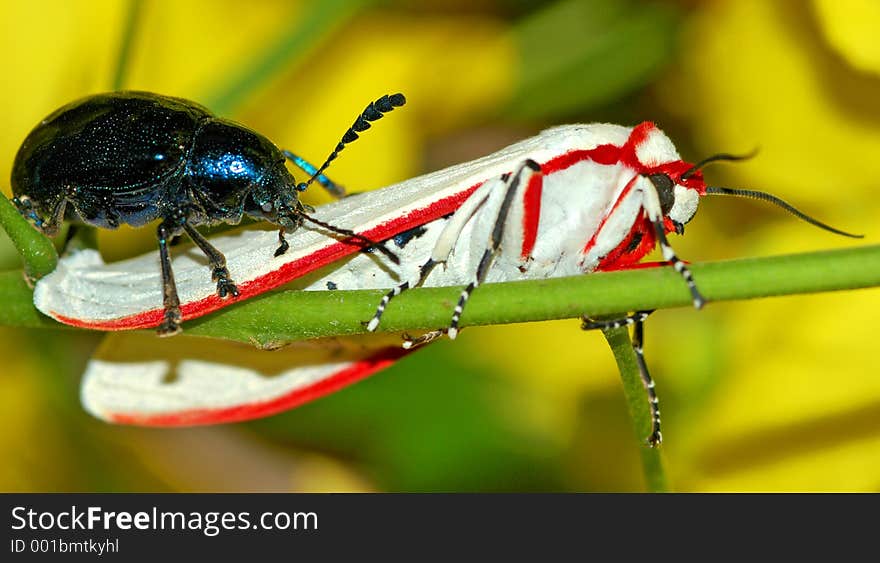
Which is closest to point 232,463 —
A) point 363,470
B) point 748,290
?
point 363,470

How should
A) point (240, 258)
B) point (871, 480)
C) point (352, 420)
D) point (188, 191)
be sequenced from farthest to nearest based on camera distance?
point (352, 420) → point (871, 480) → point (188, 191) → point (240, 258)

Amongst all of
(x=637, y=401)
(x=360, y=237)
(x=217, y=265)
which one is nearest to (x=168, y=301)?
(x=217, y=265)

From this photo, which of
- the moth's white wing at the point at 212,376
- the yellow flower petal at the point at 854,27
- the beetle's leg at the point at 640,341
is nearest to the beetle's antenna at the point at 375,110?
the moth's white wing at the point at 212,376

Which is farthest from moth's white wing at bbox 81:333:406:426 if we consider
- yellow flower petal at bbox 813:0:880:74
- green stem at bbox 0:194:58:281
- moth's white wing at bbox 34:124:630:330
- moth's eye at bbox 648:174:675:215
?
yellow flower petal at bbox 813:0:880:74

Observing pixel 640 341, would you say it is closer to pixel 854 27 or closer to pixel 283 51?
pixel 854 27

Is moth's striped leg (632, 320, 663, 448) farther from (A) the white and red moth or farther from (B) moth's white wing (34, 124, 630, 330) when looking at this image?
(B) moth's white wing (34, 124, 630, 330)

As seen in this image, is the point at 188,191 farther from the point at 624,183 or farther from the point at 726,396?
the point at 726,396
